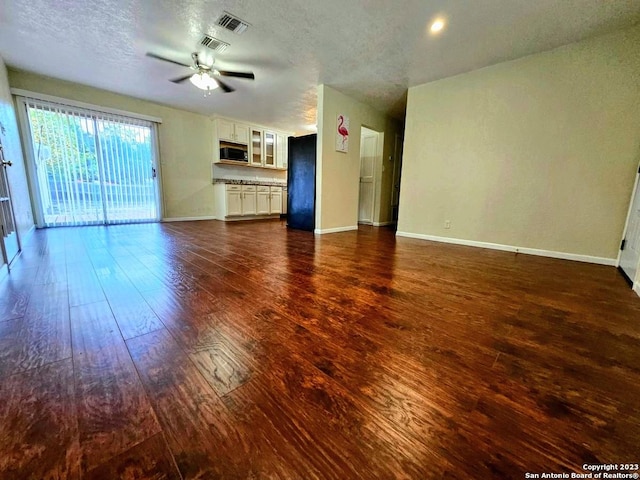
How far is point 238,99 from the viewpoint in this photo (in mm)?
4836

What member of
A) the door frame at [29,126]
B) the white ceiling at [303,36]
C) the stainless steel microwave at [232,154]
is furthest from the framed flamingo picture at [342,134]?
the door frame at [29,126]

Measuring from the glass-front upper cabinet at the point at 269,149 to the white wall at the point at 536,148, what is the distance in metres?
4.07

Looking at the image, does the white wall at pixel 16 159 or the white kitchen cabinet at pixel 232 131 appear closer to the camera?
the white wall at pixel 16 159

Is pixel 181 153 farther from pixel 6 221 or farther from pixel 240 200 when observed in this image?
pixel 6 221

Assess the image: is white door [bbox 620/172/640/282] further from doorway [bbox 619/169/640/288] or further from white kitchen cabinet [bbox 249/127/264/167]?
white kitchen cabinet [bbox 249/127/264/167]

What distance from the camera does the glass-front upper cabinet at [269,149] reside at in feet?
22.5

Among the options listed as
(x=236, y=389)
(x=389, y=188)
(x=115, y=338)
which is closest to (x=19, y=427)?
(x=115, y=338)

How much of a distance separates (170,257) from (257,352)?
2.02 meters

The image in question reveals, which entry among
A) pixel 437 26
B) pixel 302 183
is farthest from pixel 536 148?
pixel 302 183

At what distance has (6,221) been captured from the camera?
7.68 feet

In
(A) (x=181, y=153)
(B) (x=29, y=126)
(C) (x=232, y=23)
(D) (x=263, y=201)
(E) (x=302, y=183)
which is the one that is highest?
(C) (x=232, y=23)

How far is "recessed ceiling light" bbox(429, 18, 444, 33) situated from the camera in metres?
2.52

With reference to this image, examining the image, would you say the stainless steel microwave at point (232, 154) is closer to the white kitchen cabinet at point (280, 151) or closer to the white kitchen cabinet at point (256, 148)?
the white kitchen cabinet at point (256, 148)

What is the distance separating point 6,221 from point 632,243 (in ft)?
19.9
